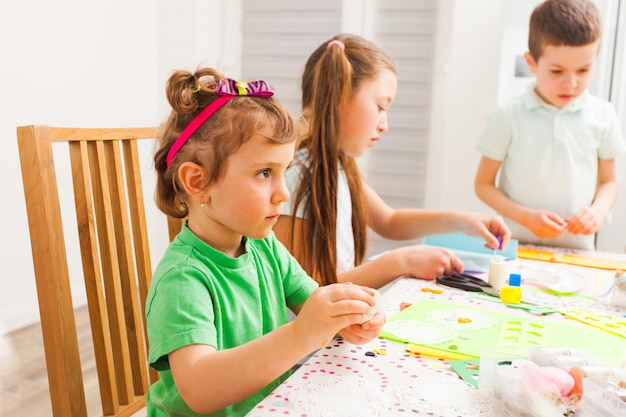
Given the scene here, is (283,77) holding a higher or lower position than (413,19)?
lower

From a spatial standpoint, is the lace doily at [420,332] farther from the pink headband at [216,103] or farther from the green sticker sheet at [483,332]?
the pink headband at [216,103]

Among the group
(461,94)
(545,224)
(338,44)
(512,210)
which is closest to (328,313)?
(338,44)

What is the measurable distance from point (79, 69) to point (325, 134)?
72.4 inches

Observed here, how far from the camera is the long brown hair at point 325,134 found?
122cm

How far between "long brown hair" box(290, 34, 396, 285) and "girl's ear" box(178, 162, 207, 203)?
1.41ft

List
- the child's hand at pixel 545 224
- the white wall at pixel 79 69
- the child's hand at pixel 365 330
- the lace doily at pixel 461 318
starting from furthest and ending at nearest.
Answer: the white wall at pixel 79 69
the child's hand at pixel 545 224
the lace doily at pixel 461 318
the child's hand at pixel 365 330

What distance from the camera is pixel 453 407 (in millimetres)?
651

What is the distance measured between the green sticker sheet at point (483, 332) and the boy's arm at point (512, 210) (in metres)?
0.51

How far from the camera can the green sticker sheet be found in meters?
0.83

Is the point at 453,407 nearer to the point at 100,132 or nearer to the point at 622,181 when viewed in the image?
the point at 100,132

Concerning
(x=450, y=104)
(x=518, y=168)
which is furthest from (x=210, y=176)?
(x=450, y=104)

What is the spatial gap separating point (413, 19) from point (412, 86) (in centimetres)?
30

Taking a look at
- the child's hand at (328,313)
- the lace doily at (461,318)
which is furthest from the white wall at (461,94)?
the child's hand at (328,313)

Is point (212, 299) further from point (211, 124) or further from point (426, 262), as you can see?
point (426, 262)
